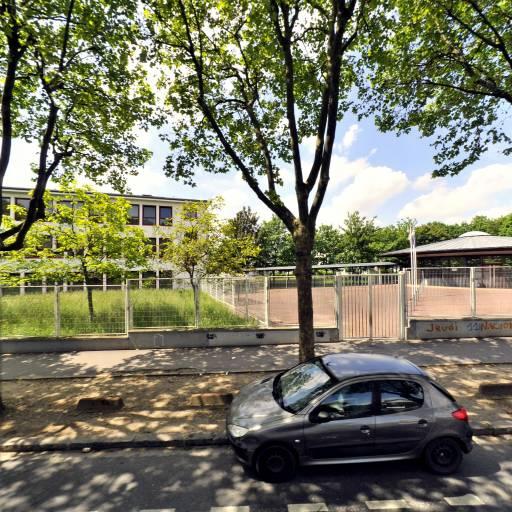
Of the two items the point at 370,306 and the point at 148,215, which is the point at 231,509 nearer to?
the point at 370,306

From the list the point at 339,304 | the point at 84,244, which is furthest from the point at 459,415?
the point at 84,244

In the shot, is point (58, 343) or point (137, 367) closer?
point (137, 367)

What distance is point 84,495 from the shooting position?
3.51 meters

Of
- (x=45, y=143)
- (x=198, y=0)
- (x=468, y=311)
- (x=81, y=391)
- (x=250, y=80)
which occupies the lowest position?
(x=81, y=391)

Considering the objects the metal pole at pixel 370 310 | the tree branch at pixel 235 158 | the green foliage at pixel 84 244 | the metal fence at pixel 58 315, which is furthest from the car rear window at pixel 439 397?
the green foliage at pixel 84 244

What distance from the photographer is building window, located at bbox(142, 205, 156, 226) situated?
29.7 meters

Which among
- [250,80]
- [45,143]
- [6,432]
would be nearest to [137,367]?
[6,432]

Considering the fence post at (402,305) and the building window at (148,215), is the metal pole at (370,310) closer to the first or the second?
the fence post at (402,305)

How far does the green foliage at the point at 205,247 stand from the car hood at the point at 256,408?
8.32 metres

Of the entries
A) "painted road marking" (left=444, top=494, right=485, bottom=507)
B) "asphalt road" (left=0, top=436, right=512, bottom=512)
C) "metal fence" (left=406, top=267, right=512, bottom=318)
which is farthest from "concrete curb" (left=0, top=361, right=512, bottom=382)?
"painted road marking" (left=444, top=494, right=485, bottom=507)

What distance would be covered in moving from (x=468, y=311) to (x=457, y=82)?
7162 millimetres

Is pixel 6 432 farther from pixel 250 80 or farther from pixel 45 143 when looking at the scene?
pixel 250 80

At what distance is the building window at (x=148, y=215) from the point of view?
29.7 meters

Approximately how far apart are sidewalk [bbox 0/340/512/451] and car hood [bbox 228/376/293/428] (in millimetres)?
746
